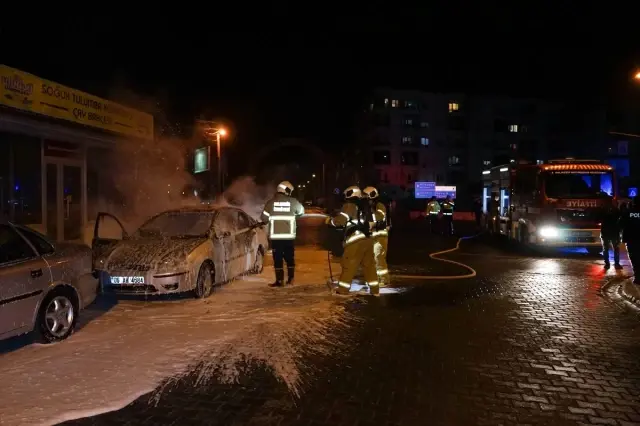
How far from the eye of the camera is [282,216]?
31.7 ft

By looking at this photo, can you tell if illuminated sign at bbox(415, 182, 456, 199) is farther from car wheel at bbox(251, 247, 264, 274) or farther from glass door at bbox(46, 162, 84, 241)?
car wheel at bbox(251, 247, 264, 274)

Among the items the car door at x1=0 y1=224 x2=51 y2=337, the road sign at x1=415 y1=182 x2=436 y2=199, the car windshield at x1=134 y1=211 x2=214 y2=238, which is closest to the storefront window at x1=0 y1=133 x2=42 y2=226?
the car windshield at x1=134 y1=211 x2=214 y2=238

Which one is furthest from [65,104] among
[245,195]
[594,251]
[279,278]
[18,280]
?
[245,195]

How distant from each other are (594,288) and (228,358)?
7.30 metres

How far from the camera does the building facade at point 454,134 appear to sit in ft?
231

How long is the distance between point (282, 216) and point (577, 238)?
980 cm

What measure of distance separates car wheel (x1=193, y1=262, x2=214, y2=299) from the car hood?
1.27 ft

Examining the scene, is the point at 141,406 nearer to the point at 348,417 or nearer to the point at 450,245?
the point at 348,417

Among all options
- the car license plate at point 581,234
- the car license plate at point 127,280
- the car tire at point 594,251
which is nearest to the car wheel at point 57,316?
the car license plate at point 127,280

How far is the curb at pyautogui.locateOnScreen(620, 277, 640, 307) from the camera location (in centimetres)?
870

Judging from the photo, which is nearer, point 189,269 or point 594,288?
point 189,269

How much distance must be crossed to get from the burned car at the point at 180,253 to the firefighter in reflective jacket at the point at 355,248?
1.99 m

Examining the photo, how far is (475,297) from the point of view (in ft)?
30.1

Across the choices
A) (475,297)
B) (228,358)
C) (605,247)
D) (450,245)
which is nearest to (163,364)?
(228,358)
